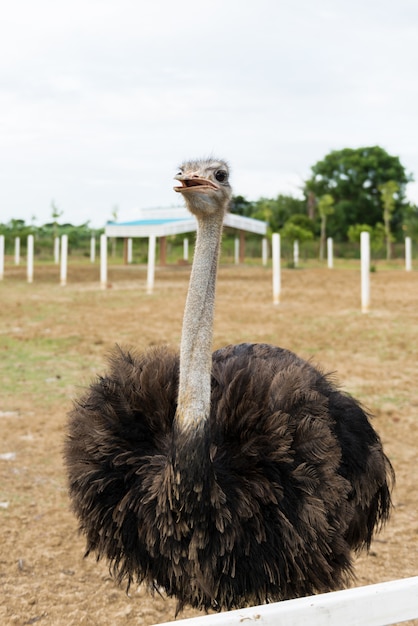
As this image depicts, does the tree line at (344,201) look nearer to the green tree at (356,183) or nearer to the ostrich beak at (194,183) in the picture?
the green tree at (356,183)

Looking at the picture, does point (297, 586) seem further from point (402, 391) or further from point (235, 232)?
point (235, 232)

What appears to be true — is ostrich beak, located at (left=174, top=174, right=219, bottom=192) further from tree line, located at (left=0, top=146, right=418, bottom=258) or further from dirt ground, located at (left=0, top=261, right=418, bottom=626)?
tree line, located at (left=0, top=146, right=418, bottom=258)

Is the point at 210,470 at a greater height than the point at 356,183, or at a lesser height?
lesser

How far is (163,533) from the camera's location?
2.12m

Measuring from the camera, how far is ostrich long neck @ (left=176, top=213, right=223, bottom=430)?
2.14 meters

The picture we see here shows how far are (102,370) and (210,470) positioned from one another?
437cm

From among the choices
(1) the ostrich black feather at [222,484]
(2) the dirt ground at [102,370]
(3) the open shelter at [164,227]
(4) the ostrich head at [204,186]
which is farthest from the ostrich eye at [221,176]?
(3) the open shelter at [164,227]

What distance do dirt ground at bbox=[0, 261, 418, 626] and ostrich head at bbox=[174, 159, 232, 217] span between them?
1627 millimetres

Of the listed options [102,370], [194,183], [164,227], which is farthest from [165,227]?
[194,183]

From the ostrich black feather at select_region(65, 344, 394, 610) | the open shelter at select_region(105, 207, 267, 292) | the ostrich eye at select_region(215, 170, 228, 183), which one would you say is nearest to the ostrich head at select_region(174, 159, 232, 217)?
the ostrich eye at select_region(215, 170, 228, 183)

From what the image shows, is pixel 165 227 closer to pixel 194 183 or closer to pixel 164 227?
pixel 164 227

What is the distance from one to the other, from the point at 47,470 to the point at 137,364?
6.71 ft

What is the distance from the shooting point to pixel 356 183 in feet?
143

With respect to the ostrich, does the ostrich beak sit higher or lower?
higher
